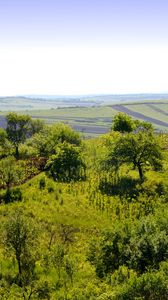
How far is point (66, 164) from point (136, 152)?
57.6 ft

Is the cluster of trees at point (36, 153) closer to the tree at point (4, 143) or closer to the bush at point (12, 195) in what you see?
the tree at point (4, 143)

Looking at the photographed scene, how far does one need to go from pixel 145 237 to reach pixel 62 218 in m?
25.3

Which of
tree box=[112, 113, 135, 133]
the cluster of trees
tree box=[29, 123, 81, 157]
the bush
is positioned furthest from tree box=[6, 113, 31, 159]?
the bush

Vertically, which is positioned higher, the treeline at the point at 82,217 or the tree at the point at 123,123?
the tree at the point at 123,123

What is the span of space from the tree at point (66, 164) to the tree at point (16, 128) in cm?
2862

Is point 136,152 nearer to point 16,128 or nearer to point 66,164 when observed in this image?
A: point 66,164

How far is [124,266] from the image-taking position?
42.1m

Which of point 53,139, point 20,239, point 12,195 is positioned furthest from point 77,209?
point 53,139

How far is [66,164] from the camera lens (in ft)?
287

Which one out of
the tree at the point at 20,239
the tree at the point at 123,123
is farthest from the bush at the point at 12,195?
the tree at the point at 123,123

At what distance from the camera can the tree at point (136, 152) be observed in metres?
80.4

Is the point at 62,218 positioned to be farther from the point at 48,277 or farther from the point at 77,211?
the point at 48,277

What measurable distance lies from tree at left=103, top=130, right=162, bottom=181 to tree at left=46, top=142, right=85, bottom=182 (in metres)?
8.39

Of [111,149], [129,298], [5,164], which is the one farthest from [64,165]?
[129,298]
